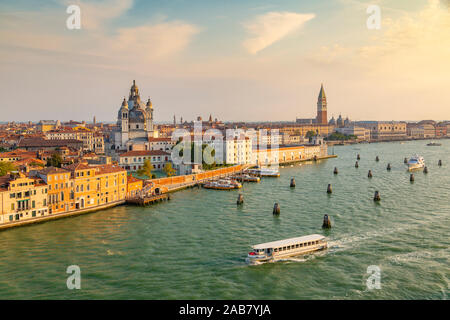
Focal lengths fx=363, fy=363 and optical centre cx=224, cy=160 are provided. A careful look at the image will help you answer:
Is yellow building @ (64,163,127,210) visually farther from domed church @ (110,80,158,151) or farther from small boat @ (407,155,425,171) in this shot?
small boat @ (407,155,425,171)

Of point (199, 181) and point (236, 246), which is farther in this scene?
point (199, 181)
